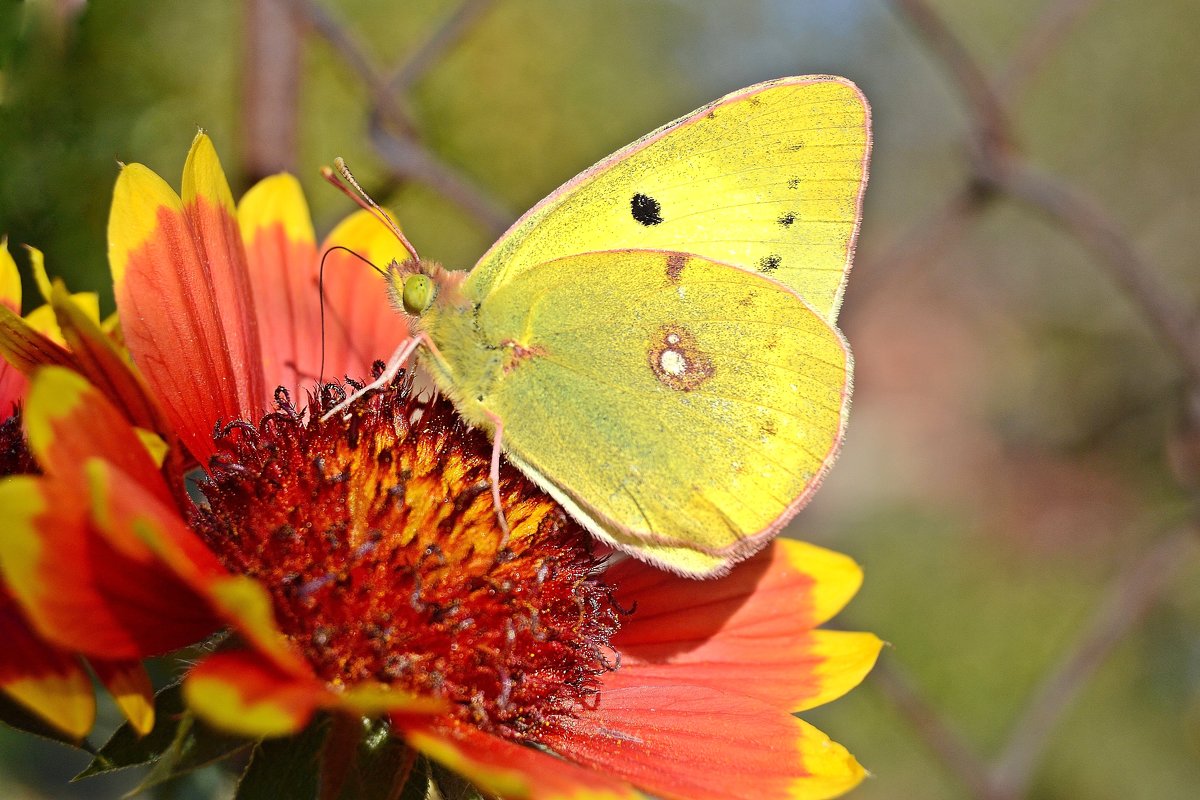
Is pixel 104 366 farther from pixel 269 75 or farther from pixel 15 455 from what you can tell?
pixel 269 75

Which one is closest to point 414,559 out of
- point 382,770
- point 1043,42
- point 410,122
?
point 382,770

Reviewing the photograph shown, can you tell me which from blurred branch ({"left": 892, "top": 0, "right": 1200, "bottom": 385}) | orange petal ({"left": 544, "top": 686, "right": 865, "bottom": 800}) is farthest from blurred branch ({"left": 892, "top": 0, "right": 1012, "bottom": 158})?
orange petal ({"left": 544, "top": 686, "right": 865, "bottom": 800})

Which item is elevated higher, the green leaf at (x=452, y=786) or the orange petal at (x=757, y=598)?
the green leaf at (x=452, y=786)

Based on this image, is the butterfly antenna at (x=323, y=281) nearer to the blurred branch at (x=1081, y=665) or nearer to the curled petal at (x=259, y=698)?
the curled petal at (x=259, y=698)

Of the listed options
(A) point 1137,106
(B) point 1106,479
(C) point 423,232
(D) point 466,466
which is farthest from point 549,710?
(A) point 1137,106

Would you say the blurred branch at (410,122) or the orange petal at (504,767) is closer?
the orange petal at (504,767)

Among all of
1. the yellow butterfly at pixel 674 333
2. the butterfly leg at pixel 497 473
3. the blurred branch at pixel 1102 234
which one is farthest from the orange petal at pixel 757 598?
the blurred branch at pixel 1102 234

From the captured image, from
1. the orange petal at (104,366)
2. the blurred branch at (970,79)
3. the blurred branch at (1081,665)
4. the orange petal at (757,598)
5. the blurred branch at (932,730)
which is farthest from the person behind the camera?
the blurred branch at (1081,665)

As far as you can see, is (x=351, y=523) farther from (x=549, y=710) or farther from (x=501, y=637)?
(x=549, y=710)
